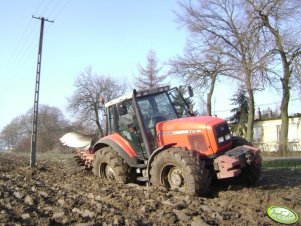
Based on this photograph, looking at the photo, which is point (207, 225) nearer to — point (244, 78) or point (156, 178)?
point (156, 178)

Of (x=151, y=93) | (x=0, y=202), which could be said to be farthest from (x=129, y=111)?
(x=0, y=202)

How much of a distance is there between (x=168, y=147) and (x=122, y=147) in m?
1.81

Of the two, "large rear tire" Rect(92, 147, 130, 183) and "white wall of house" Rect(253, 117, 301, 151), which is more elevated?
"white wall of house" Rect(253, 117, 301, 151)

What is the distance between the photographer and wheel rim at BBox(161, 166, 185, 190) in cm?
890

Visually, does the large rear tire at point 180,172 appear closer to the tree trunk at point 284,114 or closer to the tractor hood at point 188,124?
Result: the tractor hood at point 188,124

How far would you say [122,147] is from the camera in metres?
10.8

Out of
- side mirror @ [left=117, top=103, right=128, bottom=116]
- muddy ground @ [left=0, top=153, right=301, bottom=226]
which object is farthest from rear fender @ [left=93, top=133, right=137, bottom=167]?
side mirror @ [left=117, top=103, right=128, bottom=116]

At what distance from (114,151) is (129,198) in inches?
122

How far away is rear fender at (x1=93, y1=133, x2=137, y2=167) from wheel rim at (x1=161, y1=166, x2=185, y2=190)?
52.4 inches

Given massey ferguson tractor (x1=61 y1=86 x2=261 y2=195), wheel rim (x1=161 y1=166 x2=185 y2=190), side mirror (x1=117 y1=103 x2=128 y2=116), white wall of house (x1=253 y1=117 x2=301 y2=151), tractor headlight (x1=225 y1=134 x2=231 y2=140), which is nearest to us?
massey ferguson tractor (x1=61 y1=86 x2=261 y2=195)

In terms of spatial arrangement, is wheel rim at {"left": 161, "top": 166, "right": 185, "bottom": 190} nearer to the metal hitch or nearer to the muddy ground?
the muddy ground

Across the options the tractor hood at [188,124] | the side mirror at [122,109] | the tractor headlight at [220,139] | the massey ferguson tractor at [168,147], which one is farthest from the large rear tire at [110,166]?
the tractor headlight at [220,139]

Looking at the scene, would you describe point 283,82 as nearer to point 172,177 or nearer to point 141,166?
point 141,166
